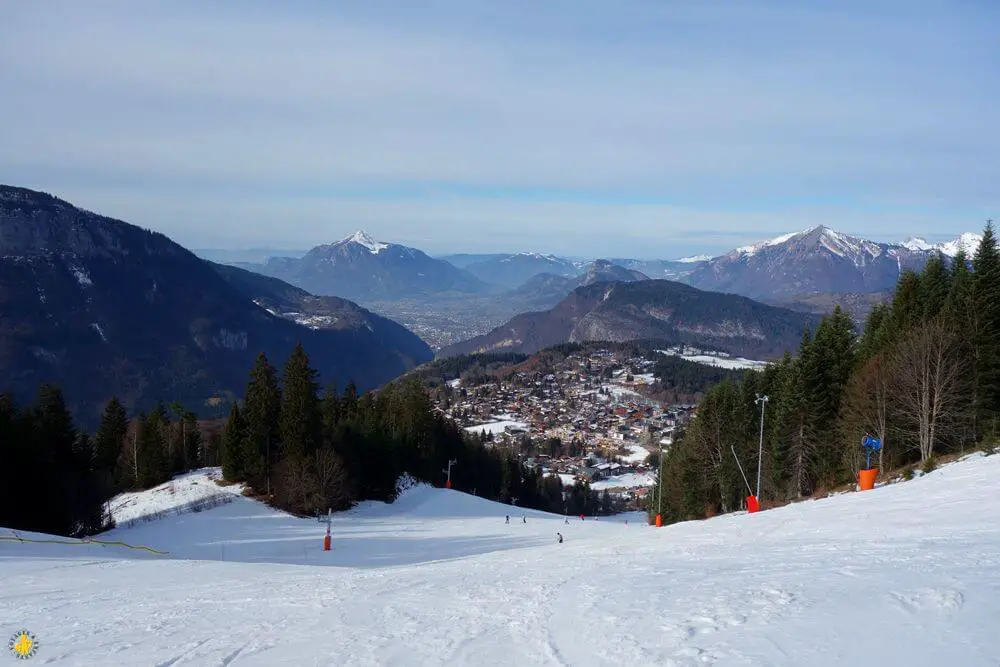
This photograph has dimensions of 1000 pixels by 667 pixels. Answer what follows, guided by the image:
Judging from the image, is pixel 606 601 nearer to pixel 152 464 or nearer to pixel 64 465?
pixel 64 465

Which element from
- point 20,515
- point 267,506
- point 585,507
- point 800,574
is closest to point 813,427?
point 800,574

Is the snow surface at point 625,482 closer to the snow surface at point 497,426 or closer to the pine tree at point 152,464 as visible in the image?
the snow surface at point 497,426

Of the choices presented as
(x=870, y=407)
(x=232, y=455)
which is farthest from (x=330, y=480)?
(x=870, y=407)

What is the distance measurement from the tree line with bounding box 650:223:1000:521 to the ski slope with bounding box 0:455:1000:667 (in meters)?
8.61

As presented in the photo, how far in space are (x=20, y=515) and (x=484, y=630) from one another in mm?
29319

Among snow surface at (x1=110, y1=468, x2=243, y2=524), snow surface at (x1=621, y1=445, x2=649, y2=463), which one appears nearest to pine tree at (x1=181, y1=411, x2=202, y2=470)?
snow surface at (x1=110, y1=468, x2=243, y2=524)

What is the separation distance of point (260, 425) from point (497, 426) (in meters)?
114

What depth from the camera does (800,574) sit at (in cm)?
953

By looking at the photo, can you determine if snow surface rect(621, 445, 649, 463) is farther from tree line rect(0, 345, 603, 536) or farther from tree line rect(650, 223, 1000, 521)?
tree line rect(650, 223, 1000, 521)

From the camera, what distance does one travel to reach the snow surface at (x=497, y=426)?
145 meters

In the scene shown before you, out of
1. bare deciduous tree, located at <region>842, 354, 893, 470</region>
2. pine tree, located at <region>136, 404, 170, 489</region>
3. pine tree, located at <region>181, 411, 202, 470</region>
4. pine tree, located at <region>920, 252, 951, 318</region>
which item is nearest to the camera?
bare deciduous tree, located at <region>842, 354, 893, 470</region>

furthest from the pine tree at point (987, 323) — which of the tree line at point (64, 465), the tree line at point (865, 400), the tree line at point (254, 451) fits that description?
the tree line at point (64, 465)

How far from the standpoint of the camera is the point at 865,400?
26.8 m

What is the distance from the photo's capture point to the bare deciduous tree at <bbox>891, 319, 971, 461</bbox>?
2467cm
